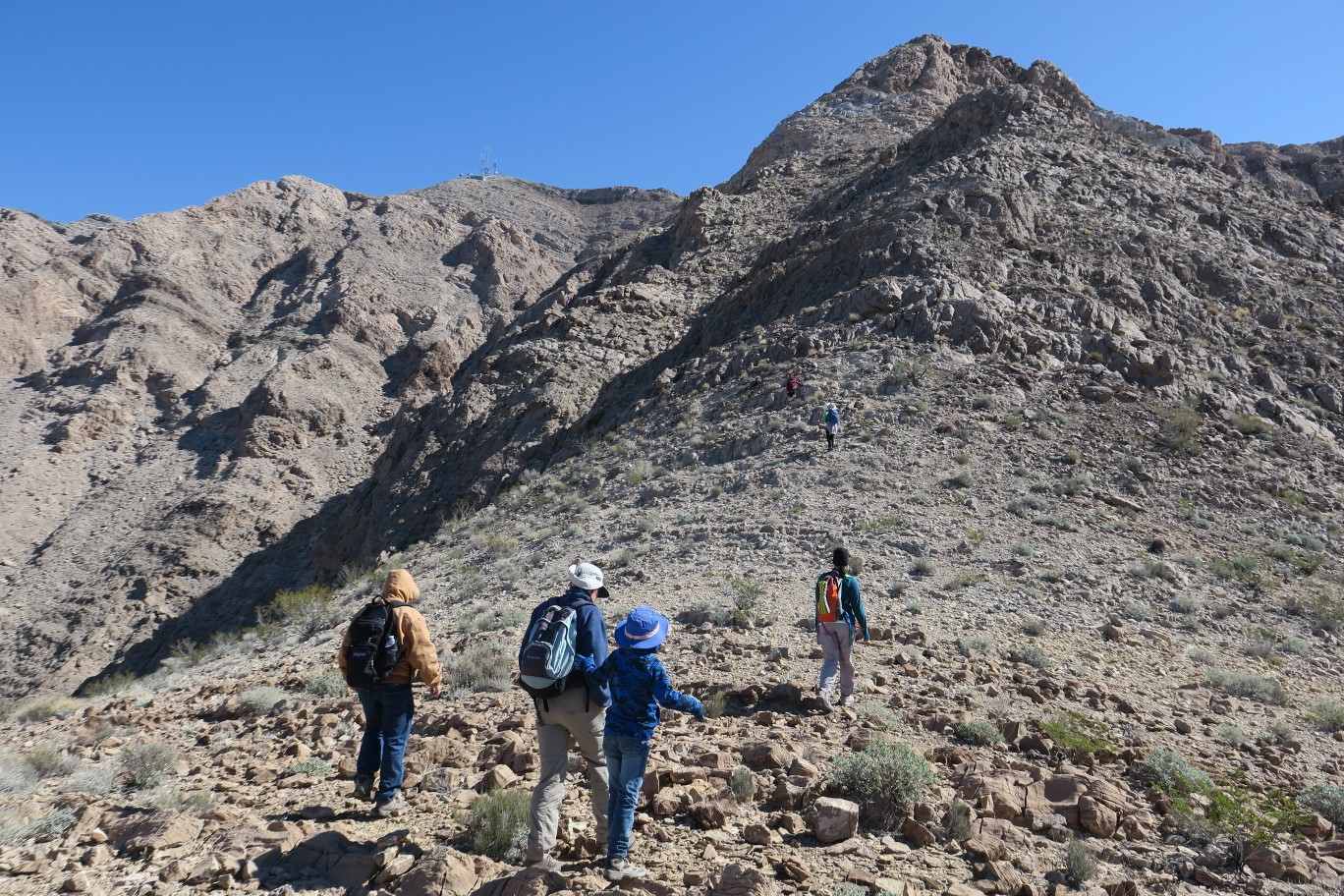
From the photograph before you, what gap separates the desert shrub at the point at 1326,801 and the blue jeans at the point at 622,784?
5.08 m

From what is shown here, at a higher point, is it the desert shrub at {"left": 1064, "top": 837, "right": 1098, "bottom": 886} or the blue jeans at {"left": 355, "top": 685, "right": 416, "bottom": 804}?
the blue jeans at {"left": 355, "top": 685, "right": 416, "bottom": 804}

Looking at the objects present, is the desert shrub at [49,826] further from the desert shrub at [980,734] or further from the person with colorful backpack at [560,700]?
the desert shrub at [980,734]

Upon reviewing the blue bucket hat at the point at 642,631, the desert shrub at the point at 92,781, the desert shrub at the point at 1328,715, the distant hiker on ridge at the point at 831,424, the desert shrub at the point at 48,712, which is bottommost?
the desert shrub at the point at 48,712

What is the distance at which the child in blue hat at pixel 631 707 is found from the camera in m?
4.02

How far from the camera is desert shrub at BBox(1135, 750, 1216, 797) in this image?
18.3ft

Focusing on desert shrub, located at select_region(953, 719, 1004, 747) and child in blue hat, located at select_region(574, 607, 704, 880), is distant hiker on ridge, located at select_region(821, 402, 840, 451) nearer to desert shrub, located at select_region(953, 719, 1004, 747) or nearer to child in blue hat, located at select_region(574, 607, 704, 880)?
desert shrub, located at select_region(953, 719, 1004, 747)

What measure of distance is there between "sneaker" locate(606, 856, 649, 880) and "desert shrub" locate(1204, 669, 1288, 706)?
286 inches

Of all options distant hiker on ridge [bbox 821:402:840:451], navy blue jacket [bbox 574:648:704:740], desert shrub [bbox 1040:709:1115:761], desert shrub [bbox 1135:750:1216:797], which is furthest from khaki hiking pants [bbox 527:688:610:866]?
distant hiker on ridge [bbox 821:402:840:451]

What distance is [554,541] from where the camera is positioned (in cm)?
1427

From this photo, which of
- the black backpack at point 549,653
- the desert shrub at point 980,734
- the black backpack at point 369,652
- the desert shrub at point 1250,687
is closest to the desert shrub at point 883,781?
the desert shrub at point 980,734

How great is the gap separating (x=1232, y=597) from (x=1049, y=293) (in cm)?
1149

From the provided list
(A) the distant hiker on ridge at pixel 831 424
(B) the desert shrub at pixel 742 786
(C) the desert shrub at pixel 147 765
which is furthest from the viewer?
(A) the distant hiker on ridge at pixel 831 424

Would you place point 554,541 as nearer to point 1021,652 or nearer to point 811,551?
point 811,551

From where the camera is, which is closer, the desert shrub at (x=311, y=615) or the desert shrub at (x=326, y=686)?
the desert shrub at (x=326, y=686)
